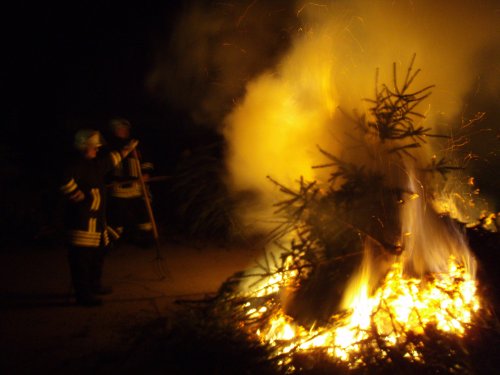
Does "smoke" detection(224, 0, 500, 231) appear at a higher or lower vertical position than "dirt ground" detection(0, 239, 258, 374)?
higher

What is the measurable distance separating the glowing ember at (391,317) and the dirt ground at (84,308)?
125 centimetres

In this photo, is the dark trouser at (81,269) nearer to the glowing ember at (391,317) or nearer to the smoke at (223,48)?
A: the glowing ember at (391,317)

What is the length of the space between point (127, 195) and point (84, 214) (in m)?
2.17

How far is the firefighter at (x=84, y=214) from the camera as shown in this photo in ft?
16.3

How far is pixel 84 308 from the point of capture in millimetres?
5008

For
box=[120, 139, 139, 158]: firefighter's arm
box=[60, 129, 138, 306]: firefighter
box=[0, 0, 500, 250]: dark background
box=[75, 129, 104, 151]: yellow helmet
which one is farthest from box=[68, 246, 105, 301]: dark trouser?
box=[0, 0, 500, 250]: dark background

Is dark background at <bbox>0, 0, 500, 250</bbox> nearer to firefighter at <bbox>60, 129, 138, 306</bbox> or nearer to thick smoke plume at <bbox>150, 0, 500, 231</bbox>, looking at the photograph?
thick smoke plume at <bbox>150, 0, 500, 231</bbox>

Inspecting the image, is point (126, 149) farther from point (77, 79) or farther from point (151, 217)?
point (77, 79)

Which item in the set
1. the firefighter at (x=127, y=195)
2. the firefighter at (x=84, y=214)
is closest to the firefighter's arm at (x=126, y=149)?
the firefighter at (x=84, y=214)

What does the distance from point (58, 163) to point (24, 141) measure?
99 centimetres

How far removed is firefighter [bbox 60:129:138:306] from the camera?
498cm

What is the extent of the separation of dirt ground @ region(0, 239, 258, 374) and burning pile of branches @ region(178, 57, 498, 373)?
1.08m

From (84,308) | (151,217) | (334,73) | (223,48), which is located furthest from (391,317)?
(223,48)

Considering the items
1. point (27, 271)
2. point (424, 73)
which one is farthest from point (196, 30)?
point (27, 271)
